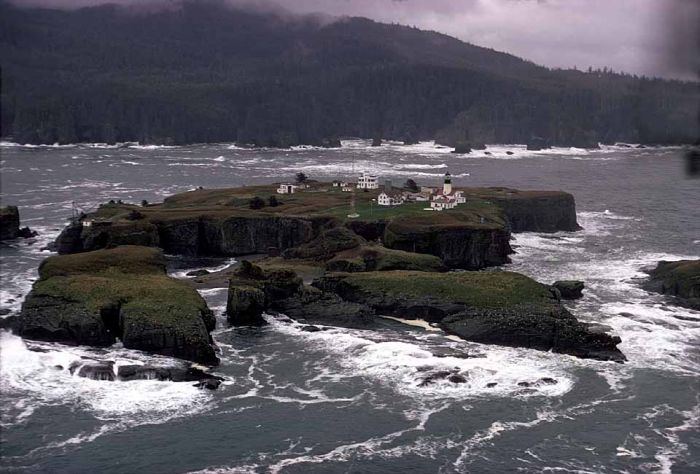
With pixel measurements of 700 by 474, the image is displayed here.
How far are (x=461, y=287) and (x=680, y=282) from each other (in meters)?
25.0

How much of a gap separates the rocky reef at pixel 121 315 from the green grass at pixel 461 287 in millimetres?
17944

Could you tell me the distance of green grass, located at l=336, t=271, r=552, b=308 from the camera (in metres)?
77.6

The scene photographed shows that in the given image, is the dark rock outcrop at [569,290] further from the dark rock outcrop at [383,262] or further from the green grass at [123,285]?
the green grass at [123,285]

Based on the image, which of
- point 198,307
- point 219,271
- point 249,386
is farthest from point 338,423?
point 219,271

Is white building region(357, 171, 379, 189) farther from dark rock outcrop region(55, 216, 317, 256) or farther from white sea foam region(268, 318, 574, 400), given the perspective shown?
white sea foam region(268, 318, 574, 400)

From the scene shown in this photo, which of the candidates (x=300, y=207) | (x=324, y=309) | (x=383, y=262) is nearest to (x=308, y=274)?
(x=383, y=262)

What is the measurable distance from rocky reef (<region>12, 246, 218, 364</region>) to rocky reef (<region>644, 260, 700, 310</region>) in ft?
157

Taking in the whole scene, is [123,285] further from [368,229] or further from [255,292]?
[368,229]

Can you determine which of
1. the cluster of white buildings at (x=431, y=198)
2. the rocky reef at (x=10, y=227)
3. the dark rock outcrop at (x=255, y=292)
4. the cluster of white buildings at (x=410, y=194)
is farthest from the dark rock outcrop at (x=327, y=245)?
the rocky reef at (x=10, y=227)

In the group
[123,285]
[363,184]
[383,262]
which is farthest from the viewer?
[363,184]

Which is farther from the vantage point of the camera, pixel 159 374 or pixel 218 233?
pixel 218 233

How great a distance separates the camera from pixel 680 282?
88.0m

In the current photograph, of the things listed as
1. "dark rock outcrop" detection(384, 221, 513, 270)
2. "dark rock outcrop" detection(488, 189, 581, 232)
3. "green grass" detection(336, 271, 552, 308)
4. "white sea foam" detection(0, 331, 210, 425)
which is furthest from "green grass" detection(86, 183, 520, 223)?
"white sea foam" detection(0, 331, 210, 425)

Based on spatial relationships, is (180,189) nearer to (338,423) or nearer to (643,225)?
(643,225)
